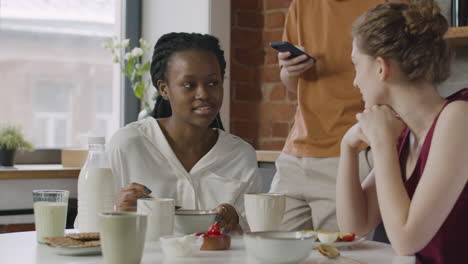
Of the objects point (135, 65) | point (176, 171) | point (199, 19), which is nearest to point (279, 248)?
point (176, 171)

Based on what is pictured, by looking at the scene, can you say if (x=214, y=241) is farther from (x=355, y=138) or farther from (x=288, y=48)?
(x=288, y=48)

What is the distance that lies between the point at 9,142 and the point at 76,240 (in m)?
1.78

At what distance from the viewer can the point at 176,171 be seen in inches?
66.9

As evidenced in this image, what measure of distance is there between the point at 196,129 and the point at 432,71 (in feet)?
2.36

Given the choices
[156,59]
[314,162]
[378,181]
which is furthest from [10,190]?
[378,181]

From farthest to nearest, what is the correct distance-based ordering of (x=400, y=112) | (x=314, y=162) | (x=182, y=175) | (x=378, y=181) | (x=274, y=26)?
(x=274, y=26) → (x=314, y=162) → (x=182, y=175) → (x=400, y=112) → (x=378, y=181)

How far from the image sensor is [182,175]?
1694mm

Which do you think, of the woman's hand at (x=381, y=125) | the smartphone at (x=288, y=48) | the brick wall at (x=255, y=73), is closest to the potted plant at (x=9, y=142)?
the brick wall at (x=255, y=73)

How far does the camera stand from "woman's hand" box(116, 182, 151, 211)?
139 cm

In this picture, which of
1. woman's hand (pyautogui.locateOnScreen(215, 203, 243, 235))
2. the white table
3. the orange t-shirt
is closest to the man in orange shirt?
the orange t-shirt

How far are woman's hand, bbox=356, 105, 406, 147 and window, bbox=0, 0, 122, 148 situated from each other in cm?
215

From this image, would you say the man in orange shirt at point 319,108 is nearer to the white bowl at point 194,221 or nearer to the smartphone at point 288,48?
the smartphone at point 288,48

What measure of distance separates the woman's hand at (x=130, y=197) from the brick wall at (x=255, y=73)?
5.27 ft

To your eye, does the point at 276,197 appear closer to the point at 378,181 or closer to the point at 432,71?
the point at 378,181
